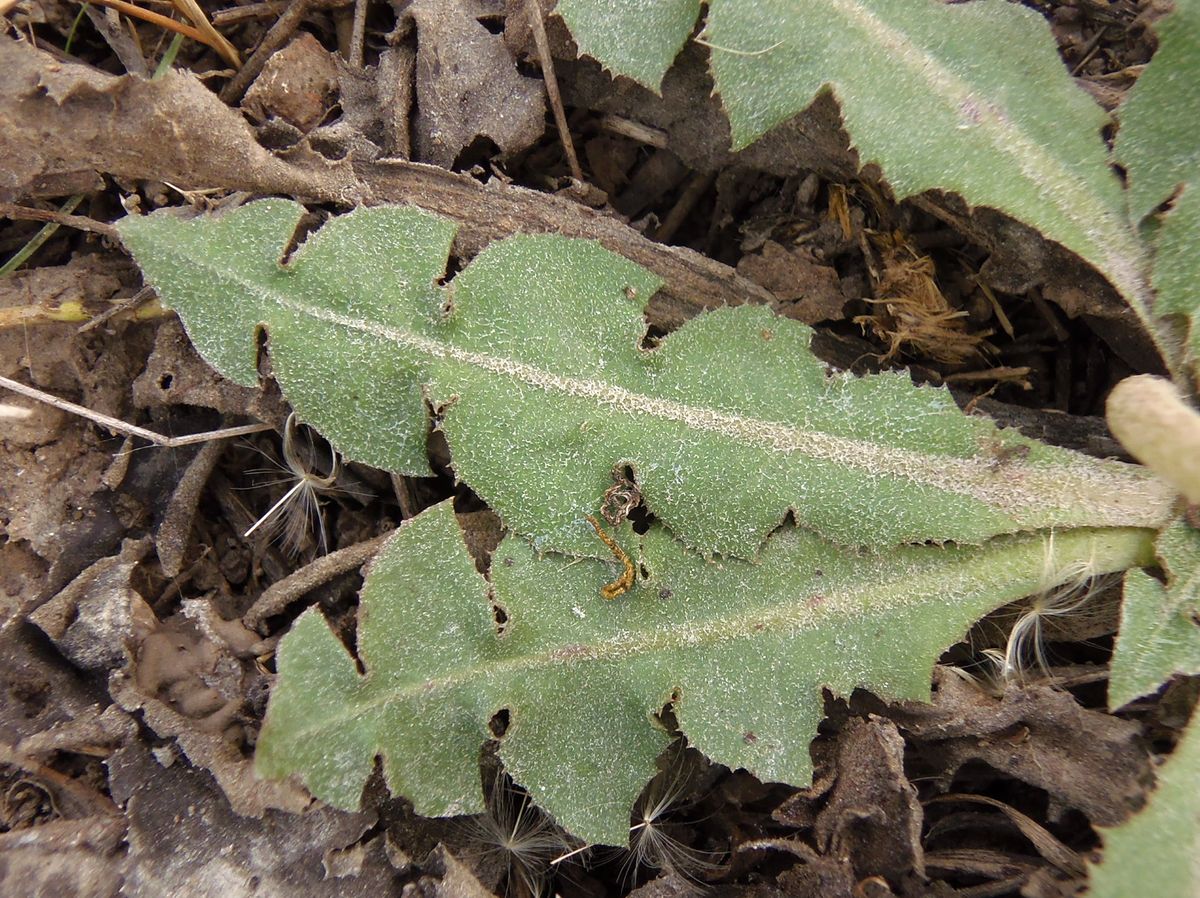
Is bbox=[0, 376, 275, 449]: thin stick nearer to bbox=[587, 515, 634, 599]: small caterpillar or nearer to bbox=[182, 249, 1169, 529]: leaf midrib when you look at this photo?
bbox=[182, 249, 1169, 529]: leaf midrib

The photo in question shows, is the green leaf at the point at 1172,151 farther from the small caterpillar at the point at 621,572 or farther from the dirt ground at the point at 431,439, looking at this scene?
the small caterpillar at the point at 621,572

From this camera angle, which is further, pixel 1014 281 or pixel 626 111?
pixel 626 111

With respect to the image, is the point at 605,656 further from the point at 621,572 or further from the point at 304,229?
A: the point at 304,229

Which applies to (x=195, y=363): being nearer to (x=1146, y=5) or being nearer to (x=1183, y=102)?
(x=1183, y=102)


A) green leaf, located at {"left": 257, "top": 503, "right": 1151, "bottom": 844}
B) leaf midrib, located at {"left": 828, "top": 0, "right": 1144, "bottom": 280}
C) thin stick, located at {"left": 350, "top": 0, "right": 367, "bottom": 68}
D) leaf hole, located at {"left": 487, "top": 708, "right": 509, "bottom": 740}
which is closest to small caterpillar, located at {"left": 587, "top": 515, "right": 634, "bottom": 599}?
green leaf, located at {"left": 257, "top": 503, "right": 1151, "bottom": 844}

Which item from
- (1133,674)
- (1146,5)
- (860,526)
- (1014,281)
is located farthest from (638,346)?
(1146,5)

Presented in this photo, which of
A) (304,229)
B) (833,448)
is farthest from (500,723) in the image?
(304,229)

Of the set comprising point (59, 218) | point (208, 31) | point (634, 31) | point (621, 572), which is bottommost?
point (59, 218)
